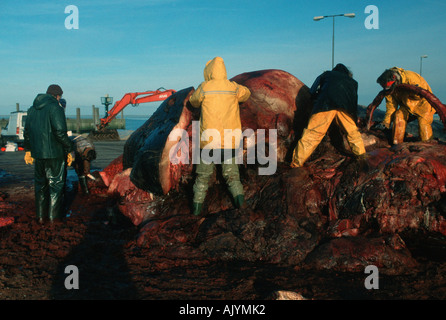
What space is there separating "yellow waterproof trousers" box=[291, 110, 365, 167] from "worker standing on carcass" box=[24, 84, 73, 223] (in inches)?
147

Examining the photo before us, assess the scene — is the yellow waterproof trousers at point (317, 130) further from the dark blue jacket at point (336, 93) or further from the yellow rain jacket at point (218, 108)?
the yellow rain jacket at point (218, 108)

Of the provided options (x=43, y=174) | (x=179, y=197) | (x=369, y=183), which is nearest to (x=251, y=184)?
(x=179, y=197)

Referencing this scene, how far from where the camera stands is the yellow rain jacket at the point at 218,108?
518 centimetres

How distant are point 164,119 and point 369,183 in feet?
11.1

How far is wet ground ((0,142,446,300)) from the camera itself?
3.49 meters

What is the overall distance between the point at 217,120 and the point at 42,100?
292cm

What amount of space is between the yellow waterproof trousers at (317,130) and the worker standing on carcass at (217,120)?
95cm


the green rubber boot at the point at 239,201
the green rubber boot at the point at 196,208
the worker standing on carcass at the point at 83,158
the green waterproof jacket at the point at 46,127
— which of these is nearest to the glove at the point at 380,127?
the green rubber boot at the point at 239,201

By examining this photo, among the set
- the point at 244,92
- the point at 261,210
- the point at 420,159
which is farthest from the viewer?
the point at 244,92

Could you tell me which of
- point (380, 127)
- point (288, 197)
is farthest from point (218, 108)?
point (380, 127)

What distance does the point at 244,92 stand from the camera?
18.0 ft

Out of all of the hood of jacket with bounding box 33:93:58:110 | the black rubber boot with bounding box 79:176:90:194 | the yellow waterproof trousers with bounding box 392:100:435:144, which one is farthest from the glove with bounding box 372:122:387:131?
the black rubber boot with bounding box 79:176:90:194
